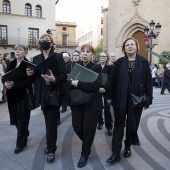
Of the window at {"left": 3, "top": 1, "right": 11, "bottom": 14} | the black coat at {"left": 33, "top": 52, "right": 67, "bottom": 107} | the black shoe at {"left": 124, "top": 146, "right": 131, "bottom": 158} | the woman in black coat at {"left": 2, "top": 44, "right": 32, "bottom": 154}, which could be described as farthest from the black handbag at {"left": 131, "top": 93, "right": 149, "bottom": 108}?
the window at {"left": 3, "top": 1, "right": 11, "bottom": 14}

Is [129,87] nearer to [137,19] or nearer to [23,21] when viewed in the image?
[137,19]

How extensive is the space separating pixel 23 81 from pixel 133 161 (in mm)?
2379

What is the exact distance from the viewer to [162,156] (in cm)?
Answer: 414

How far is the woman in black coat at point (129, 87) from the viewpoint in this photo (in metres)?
3.72

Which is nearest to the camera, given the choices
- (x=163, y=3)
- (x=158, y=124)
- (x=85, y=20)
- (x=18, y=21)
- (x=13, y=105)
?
(x=13, y=105)

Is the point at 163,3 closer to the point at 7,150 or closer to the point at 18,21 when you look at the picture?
the point at 18,21

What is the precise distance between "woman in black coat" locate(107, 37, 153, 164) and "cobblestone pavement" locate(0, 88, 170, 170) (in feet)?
1.17

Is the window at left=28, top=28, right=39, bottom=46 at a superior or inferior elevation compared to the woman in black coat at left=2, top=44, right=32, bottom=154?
superior

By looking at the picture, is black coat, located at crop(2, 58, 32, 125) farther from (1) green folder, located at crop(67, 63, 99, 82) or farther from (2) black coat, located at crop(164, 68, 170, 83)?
(2) black coat, located at crop(164, 68, 170, 83)

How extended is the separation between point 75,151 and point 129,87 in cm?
163

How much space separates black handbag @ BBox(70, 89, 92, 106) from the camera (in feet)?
11.7

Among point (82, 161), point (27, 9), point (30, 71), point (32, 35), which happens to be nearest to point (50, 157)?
point (82, 161)

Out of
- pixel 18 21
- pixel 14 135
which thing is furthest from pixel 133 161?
pixel 18 21

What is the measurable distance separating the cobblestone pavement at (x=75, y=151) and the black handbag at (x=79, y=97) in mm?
1051
